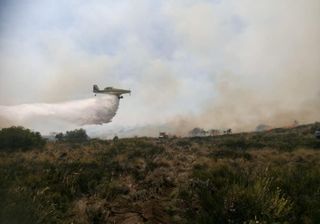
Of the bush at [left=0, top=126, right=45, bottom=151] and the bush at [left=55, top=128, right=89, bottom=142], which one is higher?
the bush at [left=55, top=128, right=89, bottom=142]

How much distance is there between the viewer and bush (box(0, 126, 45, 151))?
146ft

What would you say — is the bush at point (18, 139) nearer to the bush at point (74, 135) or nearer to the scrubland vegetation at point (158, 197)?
the scrubland vegetation at point (158, 197)

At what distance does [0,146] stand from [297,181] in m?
36.0

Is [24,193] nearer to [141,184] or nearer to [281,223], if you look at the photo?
[141,184]

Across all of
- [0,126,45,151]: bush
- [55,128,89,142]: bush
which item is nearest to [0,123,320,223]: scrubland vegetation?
[0,126,45,151]: bush

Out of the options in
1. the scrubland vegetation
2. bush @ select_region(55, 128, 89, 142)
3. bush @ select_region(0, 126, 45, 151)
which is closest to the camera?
the scrubland vegetation

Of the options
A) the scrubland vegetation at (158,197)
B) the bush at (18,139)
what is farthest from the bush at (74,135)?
the scrubland vegetation at (158,197)

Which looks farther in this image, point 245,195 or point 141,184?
point 141,184

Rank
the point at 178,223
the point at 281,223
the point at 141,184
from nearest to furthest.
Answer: the point at 281,223 < the point at 178,223 < the point at 141,184

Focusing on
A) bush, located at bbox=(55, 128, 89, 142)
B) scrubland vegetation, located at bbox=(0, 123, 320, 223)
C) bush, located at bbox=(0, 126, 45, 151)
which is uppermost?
bush, located at bbox=(55, 128, 89, 142)

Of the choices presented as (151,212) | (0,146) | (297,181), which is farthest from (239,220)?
(0,146)

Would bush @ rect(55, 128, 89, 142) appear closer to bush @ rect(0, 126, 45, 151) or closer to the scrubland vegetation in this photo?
bush @ rect(0, 126, 45, 151)

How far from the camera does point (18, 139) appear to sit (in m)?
45.8

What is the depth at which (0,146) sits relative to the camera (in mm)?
44719
